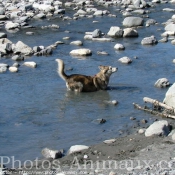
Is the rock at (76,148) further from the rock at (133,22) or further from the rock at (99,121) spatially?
the rock at (133,22)

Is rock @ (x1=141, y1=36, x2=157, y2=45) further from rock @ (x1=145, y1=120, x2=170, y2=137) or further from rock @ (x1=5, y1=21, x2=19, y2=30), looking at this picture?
A: rock @ (x1=145, y1=120, x2=170, y2=137)

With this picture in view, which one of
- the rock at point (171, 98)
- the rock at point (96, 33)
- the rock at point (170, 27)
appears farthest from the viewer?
the rock at point (170, 27)

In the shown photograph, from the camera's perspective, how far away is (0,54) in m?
18.2

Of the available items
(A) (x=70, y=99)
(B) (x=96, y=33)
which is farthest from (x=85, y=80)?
(B) (x=96, y=33)

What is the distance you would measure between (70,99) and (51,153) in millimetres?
3982

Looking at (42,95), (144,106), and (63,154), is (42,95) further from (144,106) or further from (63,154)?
(63,154)

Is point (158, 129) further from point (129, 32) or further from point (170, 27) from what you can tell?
point (170, 27)

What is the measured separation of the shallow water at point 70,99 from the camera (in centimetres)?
1089

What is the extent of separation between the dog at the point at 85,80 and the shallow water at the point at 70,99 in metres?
0.18

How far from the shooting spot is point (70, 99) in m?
13.5

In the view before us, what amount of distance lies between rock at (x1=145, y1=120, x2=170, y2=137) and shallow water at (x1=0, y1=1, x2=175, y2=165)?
0.72 meters

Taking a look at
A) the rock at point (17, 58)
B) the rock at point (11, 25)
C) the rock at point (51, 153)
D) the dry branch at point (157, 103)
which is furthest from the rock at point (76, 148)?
the rock at point (11, 25)

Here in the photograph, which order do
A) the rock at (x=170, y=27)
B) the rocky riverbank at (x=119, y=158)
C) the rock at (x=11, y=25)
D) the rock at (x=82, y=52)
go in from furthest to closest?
the rock at (x=11, y=25)
the rock at (x=170, y=27)
the rock at (x=82, y=52)
the rocky riverbank at (x=119, y=158)

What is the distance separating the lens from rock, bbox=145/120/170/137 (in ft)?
34.0
